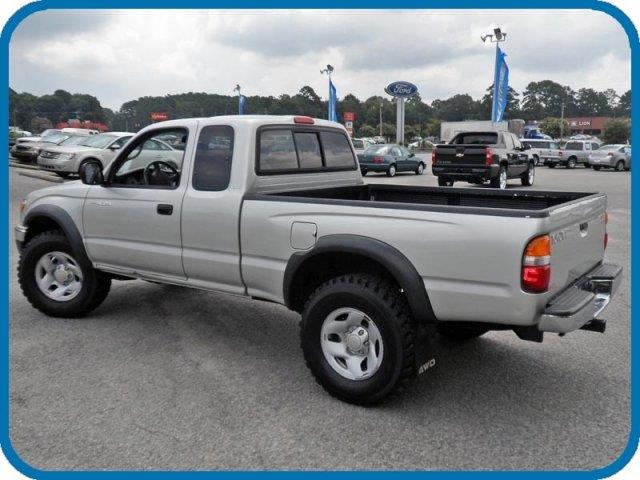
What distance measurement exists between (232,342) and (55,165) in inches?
590

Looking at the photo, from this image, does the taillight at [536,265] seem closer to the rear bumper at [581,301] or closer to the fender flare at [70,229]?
the rear bumper at [581,301]

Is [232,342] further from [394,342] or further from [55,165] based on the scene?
[55,165]

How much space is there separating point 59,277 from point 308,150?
2.70 metres

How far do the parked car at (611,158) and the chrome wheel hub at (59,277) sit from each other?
1214 inches

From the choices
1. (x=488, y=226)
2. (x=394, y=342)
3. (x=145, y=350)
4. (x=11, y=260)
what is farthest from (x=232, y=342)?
(x=11, y=260)

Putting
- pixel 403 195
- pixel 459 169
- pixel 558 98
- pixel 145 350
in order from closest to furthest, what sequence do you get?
pixel 145 350 < pixel 403 195 < pixel 459 169 < pixel 558 98

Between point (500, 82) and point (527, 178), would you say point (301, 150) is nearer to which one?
point (527, 178)

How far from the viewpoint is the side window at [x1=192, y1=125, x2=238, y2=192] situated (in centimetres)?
439

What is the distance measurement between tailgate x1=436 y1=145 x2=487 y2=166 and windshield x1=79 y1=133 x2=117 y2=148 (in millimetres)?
10637

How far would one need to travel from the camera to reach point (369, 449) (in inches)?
124

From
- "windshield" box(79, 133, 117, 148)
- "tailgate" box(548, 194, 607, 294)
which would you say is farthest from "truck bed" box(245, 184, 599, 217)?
"windshield" box(79, 133, 117, 148)

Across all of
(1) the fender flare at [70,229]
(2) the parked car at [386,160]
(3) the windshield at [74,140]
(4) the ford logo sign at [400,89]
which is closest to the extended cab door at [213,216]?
(1) the fender flare at [70,229]

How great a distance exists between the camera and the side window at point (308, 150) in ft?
16.2

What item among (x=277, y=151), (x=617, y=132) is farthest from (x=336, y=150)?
(x=617, y=132)
